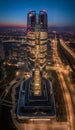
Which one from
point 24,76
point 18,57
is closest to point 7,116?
point 24,76

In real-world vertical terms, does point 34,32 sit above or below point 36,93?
above

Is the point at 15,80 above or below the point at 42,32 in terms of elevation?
below

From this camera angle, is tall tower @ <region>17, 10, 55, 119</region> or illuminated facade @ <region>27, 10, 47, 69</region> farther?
illuminated facade @ <region>27, 10, 47, 69</region>

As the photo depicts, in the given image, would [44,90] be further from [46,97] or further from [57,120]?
[57,120]

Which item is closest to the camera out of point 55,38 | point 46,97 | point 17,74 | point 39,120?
point 39,120

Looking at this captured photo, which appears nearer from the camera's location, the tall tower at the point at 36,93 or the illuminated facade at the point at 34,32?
the tall tower at the point at 36,93

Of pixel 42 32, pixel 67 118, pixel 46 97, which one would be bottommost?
pixel 67 118

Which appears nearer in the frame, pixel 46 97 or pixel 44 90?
pixel 46 97

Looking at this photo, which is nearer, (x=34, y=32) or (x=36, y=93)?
(x=36, y=93)

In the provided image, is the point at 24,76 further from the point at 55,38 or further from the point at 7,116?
the point at 55,38

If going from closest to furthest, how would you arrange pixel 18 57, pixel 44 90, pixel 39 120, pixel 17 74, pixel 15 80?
pixel 39 120 < pixel 44 90 < pixel 15 80 < pixel 17 74 < pixel 18 57
